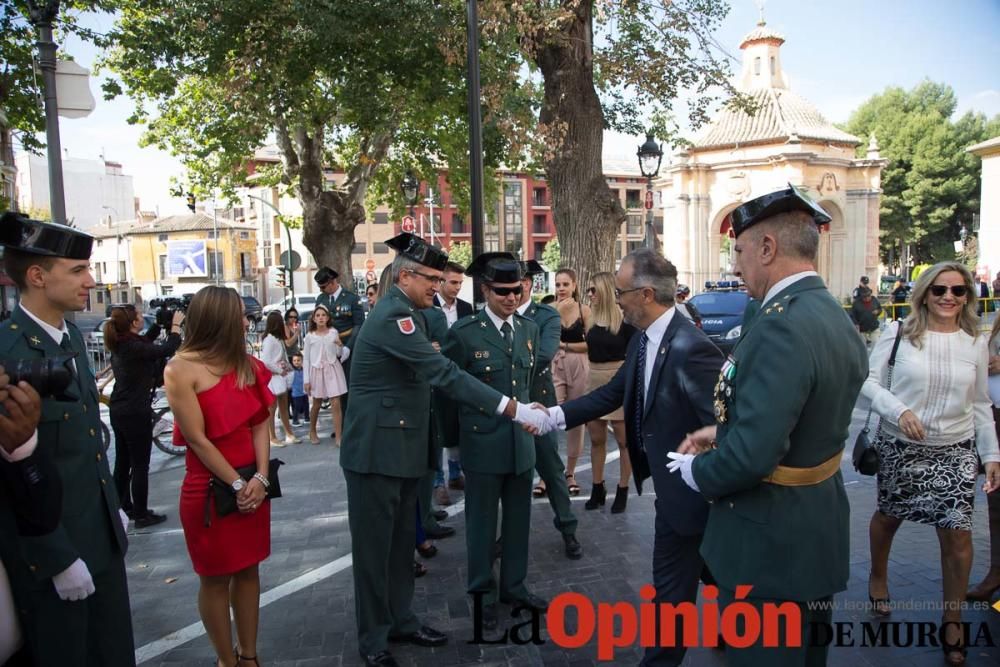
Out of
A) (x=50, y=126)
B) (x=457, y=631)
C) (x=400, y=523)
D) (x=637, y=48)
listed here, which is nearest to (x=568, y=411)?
(x=400, y=523)

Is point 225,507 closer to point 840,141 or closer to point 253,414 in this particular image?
point 253,414

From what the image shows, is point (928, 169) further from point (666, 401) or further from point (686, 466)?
point (686, 466)

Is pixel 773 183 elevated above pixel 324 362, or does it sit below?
above

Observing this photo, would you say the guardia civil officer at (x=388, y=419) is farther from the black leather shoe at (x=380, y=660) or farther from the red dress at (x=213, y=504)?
the red dress at (x=213, y=504)

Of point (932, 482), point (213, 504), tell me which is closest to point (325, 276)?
point (213, 504)

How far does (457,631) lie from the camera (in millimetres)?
4027

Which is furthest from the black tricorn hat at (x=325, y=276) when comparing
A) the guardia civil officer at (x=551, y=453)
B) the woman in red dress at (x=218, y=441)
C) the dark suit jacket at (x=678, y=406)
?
the dark suit jacket at (x=678, y=406)

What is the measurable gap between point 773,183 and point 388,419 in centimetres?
4166

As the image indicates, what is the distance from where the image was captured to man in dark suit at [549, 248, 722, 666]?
10.6 ft

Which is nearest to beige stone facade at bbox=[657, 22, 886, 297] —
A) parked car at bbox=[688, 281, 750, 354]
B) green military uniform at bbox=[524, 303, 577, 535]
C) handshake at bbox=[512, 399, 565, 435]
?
parked car at bbox=[688, 281, 750, 354]

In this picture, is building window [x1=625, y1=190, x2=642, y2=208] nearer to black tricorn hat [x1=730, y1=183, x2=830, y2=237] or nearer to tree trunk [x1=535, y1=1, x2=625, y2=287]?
tree trunk [x1=535, y1=1, x2=625, y2=287]

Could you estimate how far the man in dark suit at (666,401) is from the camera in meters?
3.22

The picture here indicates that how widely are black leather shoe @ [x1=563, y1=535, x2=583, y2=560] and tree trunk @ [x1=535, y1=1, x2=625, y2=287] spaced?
535cm

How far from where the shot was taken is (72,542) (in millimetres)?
2689
